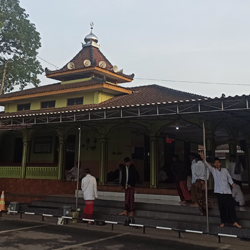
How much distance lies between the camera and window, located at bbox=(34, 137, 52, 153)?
17.1 m

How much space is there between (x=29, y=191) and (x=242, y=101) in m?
10.9

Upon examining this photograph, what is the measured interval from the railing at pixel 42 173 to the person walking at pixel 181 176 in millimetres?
6716

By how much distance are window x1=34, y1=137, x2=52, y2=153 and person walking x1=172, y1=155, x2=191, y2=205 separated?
993 centimetres

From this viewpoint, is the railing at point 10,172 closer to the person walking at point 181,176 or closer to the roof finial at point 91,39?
the person walking at point 181,176

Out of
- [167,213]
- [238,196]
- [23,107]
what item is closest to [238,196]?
[238,196]

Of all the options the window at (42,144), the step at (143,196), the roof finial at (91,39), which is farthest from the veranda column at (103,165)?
the roof finial at (91,39)

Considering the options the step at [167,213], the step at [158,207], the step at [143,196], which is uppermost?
the step at [143,196]

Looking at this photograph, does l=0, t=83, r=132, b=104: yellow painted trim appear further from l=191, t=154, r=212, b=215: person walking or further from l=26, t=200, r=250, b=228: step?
l=191, t=154, r=212, b=215: person walking

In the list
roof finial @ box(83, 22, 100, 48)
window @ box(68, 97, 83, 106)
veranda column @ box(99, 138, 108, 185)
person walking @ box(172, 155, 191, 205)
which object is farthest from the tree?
person walking @ box(172, 155, 191, 205)

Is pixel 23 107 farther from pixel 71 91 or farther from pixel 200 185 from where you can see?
pixel 200 185

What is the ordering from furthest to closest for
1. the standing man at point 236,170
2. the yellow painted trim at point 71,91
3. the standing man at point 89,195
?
the yellow painted trim at point 71,91 → the standing man at point 236,170 → the standing man at point 89,195

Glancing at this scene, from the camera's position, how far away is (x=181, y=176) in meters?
9.31

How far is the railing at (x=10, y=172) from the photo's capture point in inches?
575

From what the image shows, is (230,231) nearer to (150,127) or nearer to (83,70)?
(150,127)
